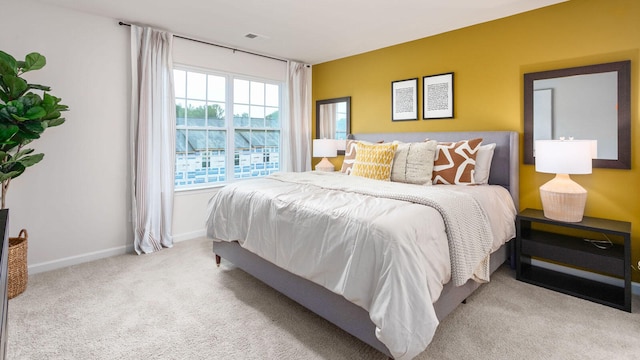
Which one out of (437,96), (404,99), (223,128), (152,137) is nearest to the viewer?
(152,137)

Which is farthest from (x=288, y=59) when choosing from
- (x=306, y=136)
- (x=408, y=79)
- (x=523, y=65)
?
(x=523, y=65)

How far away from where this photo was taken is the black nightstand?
7.75ft

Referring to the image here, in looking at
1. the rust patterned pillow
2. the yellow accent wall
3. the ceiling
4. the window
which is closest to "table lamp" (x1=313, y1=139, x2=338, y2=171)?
the yellow accent wall

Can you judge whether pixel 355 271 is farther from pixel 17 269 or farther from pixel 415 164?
pixel 17 269

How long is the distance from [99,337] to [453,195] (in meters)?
2.43

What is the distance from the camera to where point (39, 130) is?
244cm

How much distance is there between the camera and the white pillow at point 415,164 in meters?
3.09

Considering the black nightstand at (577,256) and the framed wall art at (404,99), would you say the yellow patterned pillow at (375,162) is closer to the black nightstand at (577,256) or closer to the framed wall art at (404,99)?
the framed wall art at (404,99)

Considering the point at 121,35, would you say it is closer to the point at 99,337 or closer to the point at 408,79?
the point at 99,337

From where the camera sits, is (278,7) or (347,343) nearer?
(347,343)

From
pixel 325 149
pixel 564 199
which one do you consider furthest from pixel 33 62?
pixel 564 199

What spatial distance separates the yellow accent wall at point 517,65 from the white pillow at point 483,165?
0.35 metres

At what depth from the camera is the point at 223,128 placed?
14.4 feet

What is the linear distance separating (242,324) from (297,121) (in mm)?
3403
